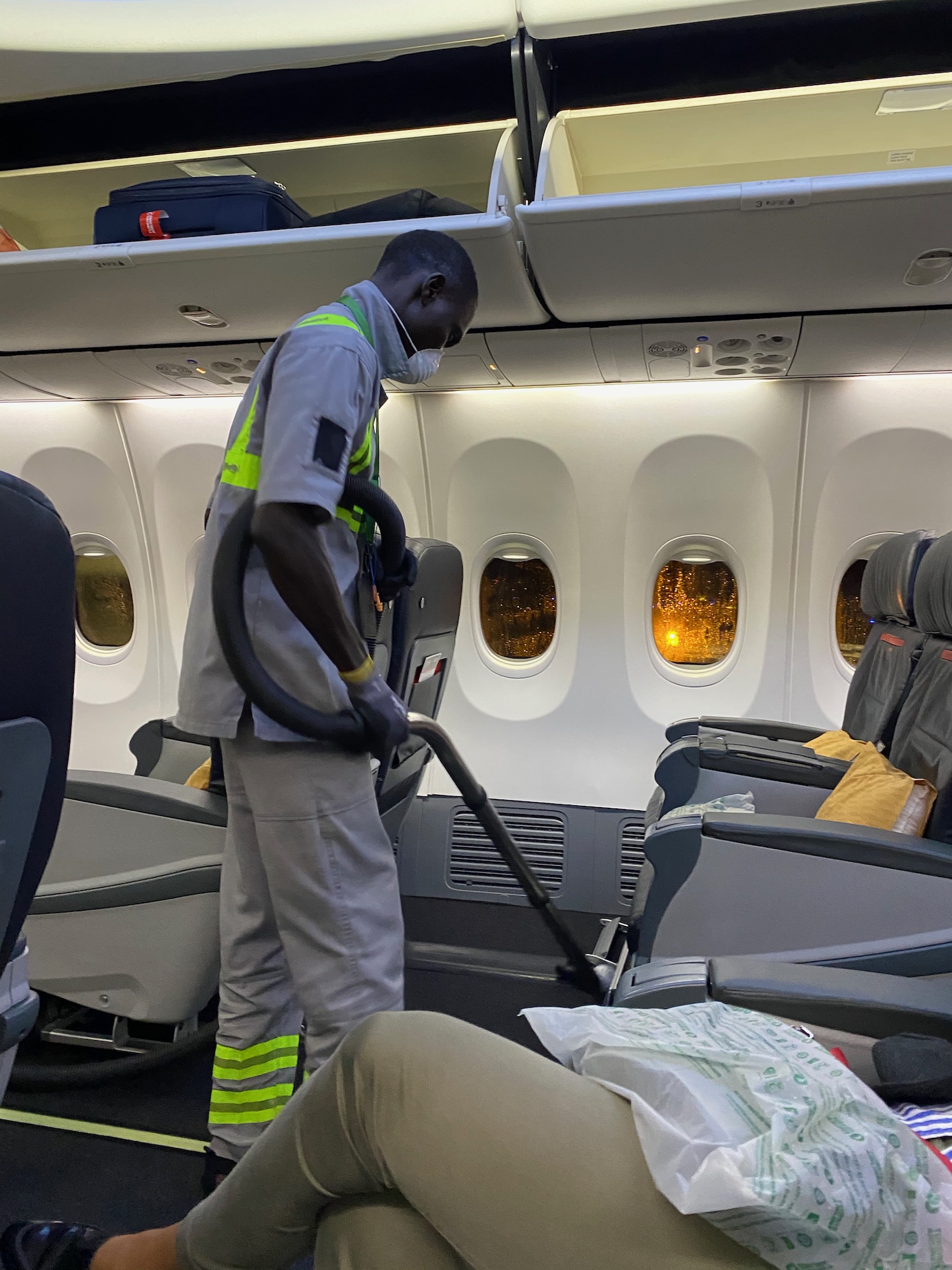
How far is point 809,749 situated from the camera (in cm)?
Result: 328

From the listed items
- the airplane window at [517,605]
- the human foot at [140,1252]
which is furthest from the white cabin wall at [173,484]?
the human foot at [140,1252]

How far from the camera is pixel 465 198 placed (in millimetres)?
3312

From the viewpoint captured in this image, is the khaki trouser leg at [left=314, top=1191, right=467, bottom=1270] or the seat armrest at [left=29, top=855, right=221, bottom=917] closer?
the khaki trouser leg at [left=314, top=1191, right=467, bottom=1270]

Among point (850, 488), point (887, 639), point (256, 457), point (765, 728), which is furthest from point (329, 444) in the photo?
point (850, 488)

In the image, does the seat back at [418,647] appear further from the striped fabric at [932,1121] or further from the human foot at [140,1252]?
the striped fabric at [932,1121]

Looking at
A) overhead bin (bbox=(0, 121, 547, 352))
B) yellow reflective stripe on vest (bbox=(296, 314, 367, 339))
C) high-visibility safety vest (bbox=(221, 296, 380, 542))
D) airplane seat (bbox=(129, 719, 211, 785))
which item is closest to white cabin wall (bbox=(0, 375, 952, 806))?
overhead bin (bbox=(0, 121, 547, 352))

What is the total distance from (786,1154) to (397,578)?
4.82ft

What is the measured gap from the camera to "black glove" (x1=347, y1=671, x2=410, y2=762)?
1.82 meters

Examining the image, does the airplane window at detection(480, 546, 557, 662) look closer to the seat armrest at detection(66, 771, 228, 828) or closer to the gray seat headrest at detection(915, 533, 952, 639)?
the gray seat headrest at detection(915, 533, 952, 639)

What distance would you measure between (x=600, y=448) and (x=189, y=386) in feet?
7.05

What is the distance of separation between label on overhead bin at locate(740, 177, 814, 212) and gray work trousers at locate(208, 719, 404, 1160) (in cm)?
176

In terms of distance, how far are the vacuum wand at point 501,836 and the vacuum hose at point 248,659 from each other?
27cm

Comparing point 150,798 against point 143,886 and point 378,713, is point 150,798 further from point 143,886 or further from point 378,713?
point 378,713

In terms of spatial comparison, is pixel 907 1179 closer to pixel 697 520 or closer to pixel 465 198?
pixel 465 198
